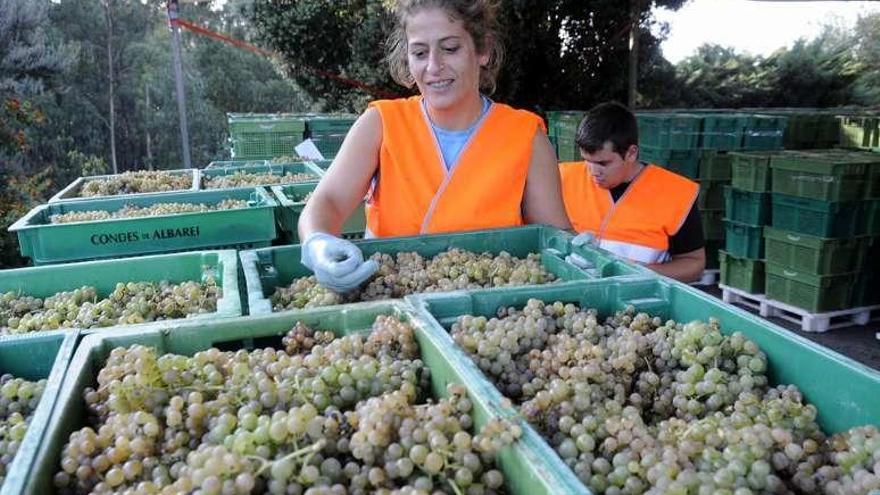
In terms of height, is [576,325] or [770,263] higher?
[576,325]

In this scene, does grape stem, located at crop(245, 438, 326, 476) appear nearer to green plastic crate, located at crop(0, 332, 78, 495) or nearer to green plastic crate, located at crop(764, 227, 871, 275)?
green plastic crate, located at crop(0, 332, 78, 495)

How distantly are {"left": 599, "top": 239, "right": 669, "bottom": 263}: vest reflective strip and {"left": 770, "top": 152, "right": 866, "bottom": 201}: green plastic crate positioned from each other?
94.4 inches

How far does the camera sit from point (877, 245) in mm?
5062

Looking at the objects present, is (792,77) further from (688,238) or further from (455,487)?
(455,487)

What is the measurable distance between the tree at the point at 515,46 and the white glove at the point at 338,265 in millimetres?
8241

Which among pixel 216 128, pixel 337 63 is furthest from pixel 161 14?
pixel 337 63

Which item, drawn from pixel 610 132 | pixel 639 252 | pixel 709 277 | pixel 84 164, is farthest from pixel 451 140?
pixel 84 164

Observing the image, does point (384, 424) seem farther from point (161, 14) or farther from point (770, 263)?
point (161, 14)

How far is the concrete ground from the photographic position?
4695 mm

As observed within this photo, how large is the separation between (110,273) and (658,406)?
6.01ft

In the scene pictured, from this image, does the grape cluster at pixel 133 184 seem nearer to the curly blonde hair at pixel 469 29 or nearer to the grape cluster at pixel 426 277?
the curly blonde hair at pixel 469 29

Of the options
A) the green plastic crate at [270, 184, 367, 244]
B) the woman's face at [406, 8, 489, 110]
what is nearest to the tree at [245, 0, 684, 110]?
the green plastic crate at [270, 184, 367, 244]

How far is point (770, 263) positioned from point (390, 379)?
4856mm

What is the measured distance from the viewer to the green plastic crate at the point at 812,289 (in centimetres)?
491
